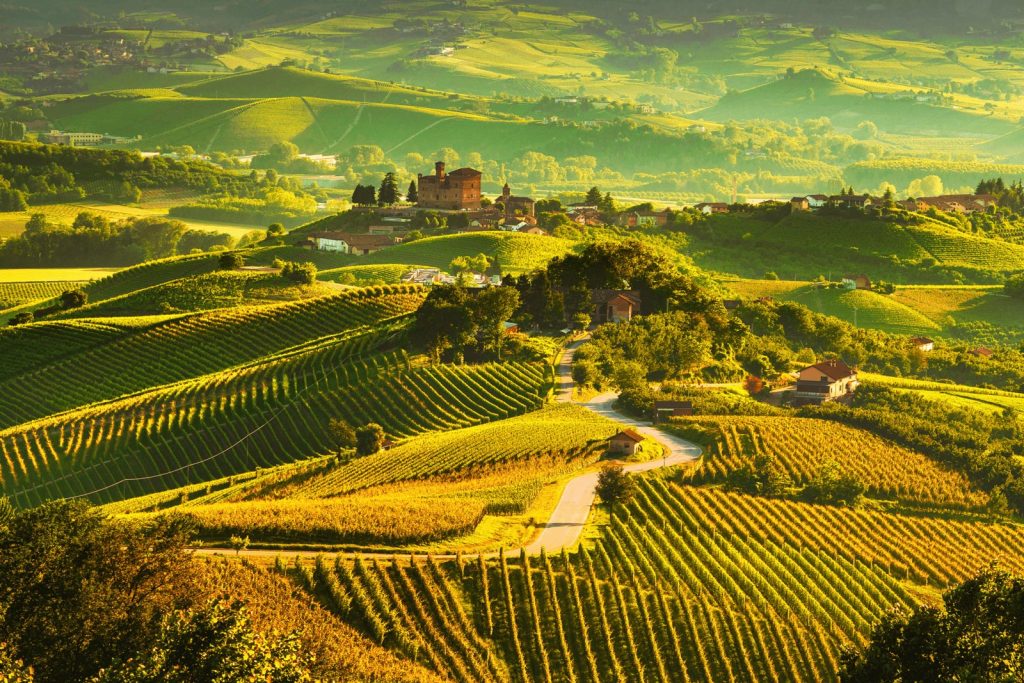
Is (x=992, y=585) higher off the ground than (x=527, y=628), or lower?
higher

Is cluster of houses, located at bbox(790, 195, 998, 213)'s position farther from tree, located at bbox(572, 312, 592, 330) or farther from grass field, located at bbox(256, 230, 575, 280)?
tree, located at bbox(572, 312, 592, 330)

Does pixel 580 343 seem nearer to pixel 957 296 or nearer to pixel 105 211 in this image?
pixel 957 296

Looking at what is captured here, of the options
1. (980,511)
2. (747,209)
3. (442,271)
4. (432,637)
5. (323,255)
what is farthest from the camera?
(747,209)

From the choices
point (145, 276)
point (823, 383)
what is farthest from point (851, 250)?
point (145, 276)

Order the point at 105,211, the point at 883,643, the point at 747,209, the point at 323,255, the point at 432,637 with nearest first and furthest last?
the point at 883,643 → the point at 432,637 → the point at 323,255 → the point at 747,209 → the point at 105,211

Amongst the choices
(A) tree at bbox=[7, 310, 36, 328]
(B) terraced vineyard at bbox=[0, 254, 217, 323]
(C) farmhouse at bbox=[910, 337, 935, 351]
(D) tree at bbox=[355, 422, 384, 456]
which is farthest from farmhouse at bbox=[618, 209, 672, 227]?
(D) tree at bbox=[355, 422, 384, 456]

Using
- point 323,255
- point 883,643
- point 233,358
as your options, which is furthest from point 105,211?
point 883,643

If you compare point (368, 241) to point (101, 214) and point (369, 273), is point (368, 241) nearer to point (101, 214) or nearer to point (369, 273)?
point (369, 273)
